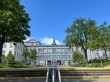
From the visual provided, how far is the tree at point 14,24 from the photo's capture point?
27.5 m

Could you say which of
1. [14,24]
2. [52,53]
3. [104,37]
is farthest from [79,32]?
[52,53]

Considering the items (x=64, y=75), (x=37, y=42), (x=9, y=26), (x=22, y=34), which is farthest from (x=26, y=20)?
(x=37, y=42)

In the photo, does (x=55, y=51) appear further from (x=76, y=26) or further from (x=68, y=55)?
(x=76, y=26)

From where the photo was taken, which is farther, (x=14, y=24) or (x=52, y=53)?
(x=52, y=53)

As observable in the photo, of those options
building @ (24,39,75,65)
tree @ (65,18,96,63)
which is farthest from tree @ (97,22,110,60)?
building @ (24,39,75,65)

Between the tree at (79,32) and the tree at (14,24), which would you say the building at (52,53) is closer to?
the tree at (79,32)

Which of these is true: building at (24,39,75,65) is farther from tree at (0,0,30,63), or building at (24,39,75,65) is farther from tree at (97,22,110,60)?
tree at (0,0,30,63)

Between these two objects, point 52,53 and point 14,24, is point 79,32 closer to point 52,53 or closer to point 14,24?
point 14,24

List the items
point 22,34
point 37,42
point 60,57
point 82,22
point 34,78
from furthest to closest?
point 37,42 → point 60,57 → point 82,22 → point 22,34 → point 34,78

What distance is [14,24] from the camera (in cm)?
2895

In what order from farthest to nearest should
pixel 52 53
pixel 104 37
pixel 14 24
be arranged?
pixel 52 53 → pixel 104 37 → pixel 14 24

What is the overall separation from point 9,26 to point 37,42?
265ft

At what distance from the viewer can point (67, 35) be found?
55.1 meters

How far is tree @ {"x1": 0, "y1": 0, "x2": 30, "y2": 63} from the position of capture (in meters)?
27.5
